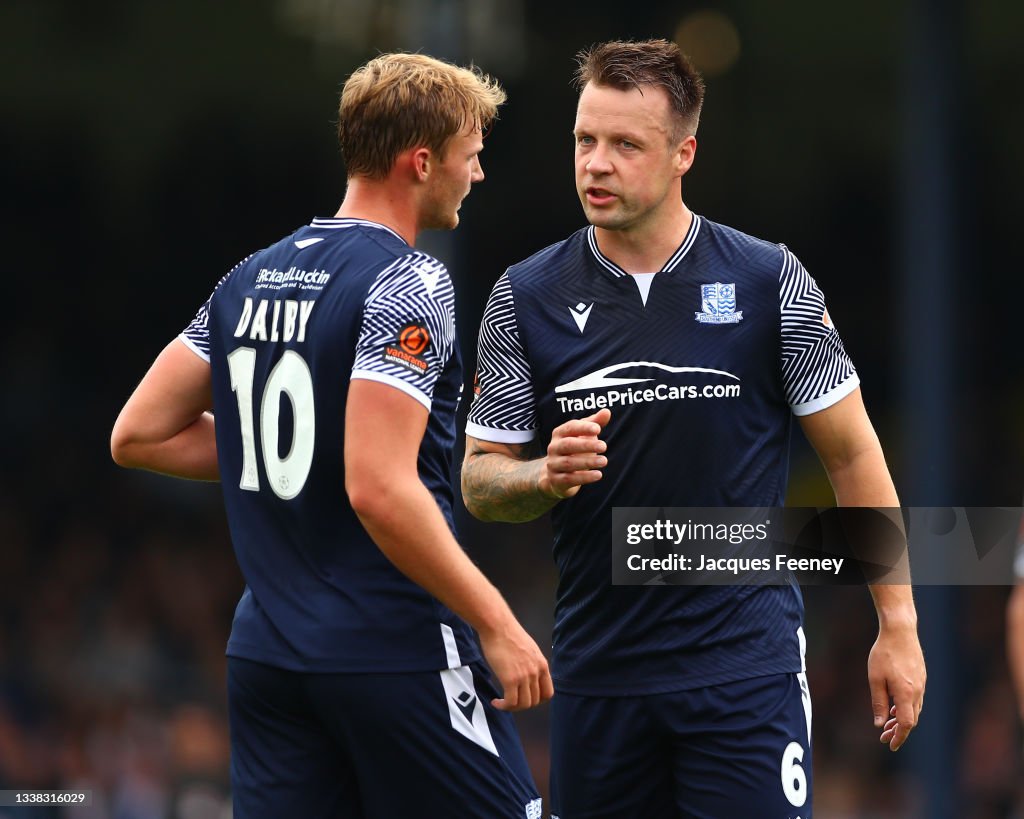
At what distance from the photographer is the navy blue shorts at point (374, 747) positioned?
10.0 feet

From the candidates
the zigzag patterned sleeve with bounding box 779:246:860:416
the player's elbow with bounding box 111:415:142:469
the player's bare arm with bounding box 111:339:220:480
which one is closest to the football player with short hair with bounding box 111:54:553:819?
the player's bare arm with bounding box 111:339:220:480

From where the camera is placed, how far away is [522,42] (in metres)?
11.3

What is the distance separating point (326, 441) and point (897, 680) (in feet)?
4.39

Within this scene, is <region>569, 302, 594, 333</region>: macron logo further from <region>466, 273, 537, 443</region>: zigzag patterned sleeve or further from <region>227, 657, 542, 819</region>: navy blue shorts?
<region>227, 657, 542, 819</region>: navy blue shorts

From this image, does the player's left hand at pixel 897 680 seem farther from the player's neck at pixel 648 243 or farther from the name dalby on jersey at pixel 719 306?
the player's neck at pixel 648 243

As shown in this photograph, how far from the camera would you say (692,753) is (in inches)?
134

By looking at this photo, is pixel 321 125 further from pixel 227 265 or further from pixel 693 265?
pixel 693 265

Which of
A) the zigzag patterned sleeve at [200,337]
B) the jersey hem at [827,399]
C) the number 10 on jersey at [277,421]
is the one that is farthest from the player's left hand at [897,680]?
the zigzag patterned sleeve at [200,337]

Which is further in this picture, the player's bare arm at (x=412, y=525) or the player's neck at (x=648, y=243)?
the player's neck at (x=648, y=243)

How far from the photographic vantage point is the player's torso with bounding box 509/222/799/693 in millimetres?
3445

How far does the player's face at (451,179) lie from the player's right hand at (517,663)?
89cm

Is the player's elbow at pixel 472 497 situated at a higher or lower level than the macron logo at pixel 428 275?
lower

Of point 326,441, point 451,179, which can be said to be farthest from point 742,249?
point 326,441

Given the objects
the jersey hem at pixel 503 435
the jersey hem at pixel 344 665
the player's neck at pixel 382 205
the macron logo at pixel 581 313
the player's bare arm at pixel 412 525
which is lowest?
the jersey hem at pixel 344 665
